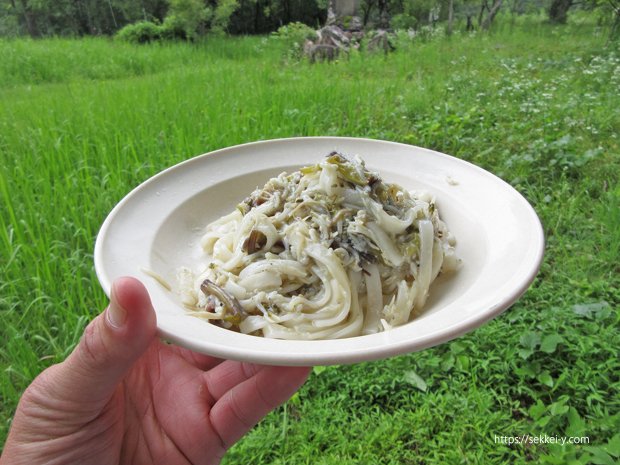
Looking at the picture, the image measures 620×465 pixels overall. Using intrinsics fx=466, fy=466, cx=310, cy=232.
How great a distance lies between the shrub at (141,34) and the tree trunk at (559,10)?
378 inches

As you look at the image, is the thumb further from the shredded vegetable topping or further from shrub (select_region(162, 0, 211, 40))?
shrub (select_region(162, 0, 211, 40))

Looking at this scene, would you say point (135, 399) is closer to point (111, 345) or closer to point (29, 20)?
point (111, 345)

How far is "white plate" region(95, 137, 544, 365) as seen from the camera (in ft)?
3.24

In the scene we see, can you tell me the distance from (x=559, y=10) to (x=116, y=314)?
14.0 meters

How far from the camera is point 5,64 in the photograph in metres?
7.31

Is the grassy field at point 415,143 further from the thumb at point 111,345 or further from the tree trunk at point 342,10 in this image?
the tree trunk at point 342,10

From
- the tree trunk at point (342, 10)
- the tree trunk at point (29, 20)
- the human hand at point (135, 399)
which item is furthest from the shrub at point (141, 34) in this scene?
the human hand at point (135, 399)

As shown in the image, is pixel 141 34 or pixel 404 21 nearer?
pixel 141 34

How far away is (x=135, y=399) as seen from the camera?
1.55 meters

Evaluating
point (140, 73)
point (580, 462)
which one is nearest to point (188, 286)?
point (580, 462)

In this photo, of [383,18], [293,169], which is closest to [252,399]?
[293,169]

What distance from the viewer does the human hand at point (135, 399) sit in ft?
3.39

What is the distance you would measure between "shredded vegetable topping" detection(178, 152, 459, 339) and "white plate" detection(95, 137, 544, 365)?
0.31 ft

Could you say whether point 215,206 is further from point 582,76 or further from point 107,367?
point 582,76
